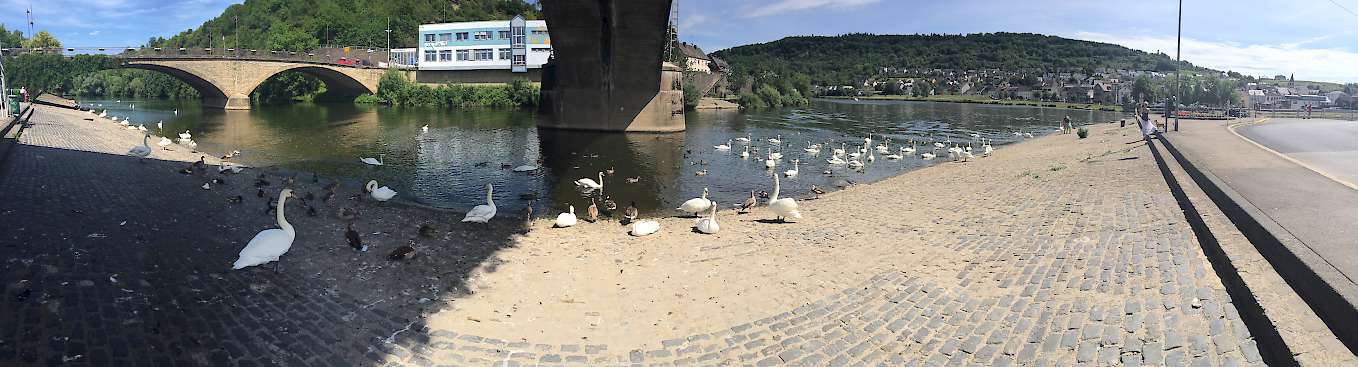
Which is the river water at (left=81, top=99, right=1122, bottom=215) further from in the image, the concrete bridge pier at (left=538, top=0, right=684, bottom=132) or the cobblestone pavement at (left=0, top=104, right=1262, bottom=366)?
the cobblestone pavement at (left=0, top=104, right=1262, bottom=366)

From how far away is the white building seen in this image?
81875 mm

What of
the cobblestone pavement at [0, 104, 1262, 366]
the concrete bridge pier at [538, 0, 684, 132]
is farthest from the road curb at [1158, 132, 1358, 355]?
the concrete bridge pier at [538, 0, 684, 132]

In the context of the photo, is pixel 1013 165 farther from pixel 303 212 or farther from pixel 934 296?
pixel 303 212

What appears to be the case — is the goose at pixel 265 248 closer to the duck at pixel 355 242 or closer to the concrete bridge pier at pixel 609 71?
the duck at pixel 355 242

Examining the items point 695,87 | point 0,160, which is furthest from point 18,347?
point 695,87

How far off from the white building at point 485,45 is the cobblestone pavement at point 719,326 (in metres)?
72.4

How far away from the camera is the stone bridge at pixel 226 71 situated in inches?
2699

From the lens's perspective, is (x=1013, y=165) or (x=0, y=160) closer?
(x=0, y=160)

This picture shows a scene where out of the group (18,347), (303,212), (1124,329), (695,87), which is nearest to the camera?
(18,347)

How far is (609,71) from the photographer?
42.0m

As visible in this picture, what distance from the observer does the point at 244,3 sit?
534 feet

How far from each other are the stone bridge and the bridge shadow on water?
62.9 metres

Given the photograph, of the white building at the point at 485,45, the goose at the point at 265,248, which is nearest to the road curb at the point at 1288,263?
the goose at the point at 265,248

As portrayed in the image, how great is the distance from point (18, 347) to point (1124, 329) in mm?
10953
